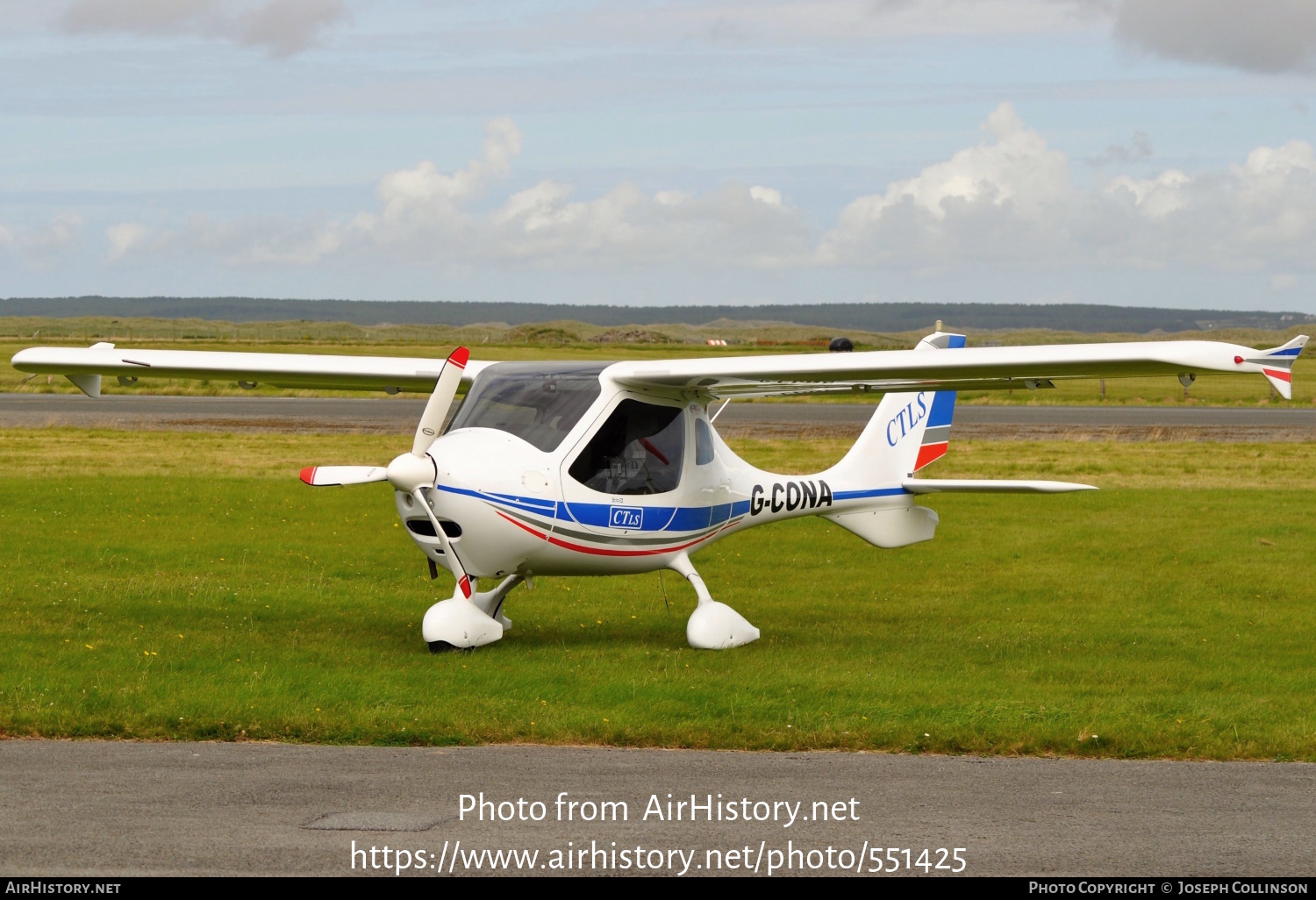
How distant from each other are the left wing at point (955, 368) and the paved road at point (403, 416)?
25.1 m

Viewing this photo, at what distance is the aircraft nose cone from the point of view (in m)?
10.7

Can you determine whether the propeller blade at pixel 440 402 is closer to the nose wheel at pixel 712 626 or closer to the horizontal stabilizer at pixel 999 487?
the nose wheel at pixel 712 626

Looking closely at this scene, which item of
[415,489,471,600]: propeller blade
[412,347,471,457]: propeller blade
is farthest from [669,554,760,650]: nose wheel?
[412,347,471,457]: propeller blade

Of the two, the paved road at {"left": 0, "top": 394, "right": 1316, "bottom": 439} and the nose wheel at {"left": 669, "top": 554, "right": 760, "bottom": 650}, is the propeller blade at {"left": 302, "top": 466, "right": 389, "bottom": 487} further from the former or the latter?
the paved road at {"left": 0, "top": 394, "right": 1316, "bottom": 439}

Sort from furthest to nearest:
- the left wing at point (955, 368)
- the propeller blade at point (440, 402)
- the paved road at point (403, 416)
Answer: the paved road at point (403, 416) → the propeller blade at point (440, 402) → the left wing at point (955, 368)

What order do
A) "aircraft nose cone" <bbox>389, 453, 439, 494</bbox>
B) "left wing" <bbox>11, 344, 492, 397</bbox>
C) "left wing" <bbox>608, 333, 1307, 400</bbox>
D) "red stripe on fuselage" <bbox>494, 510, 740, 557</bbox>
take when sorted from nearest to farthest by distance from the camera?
"left wing" <bbox>608, 333, 1307, 400</bbox>, "aircraft nose cone" <bbox>389, 453, 439, 494</bbox>, "red stripe on fuselage" <bbox>494, 510, 740, 557</bbox>, "left wing" <bbox>11, 344, 492, 397</bbox>

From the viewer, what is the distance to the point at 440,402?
11.1m

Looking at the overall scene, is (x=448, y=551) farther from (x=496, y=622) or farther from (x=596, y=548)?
(x=596, y=548)

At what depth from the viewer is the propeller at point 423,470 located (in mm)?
10734

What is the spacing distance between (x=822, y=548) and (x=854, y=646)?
6.84m

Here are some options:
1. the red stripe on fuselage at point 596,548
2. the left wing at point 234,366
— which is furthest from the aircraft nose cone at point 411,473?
the left wing at point 234,366

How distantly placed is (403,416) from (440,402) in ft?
106

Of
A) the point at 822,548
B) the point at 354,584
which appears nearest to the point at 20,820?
the point at 354,584

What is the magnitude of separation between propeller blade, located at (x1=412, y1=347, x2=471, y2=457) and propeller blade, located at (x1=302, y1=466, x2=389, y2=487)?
358 mm
